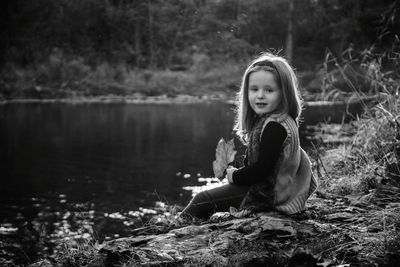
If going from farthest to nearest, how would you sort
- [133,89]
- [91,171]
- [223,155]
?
1. [133,89]
2. [91,171]
3. [223,155]

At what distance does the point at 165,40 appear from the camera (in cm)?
3002

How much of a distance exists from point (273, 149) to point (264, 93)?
342 mm

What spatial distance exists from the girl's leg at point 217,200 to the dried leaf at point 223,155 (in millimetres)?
111

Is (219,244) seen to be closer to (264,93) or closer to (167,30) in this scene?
(264,93)

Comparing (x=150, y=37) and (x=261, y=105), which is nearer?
(x=261, y=105)

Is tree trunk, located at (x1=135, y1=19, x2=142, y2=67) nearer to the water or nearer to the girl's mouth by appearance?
the water

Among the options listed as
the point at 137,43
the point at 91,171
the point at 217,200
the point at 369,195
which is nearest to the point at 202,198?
the point at 217,200

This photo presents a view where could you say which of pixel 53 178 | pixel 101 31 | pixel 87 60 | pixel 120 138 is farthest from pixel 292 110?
pixel 101 31

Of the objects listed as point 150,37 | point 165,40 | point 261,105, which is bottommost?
point 261,105

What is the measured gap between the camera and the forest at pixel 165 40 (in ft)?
83.0

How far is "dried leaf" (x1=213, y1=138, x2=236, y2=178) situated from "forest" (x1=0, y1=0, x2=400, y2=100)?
70.9 ft

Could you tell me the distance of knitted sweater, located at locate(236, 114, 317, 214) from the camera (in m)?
2.74

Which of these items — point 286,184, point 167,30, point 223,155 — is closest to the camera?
point 286,184

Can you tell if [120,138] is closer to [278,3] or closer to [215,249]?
[215,249]
